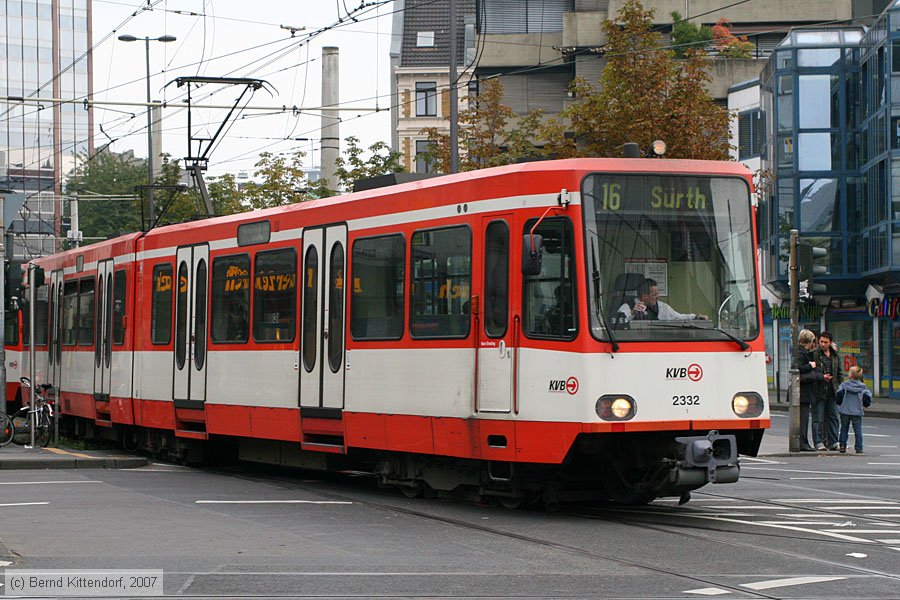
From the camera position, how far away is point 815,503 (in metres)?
14.6

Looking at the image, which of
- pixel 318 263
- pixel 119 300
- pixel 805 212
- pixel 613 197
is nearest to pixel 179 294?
pixel 119 300

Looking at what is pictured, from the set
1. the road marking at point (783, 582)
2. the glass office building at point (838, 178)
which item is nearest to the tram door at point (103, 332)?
the road marking at point (783, 582)

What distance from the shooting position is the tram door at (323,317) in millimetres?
15656

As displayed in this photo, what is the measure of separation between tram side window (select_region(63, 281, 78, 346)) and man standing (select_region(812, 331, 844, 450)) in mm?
11864

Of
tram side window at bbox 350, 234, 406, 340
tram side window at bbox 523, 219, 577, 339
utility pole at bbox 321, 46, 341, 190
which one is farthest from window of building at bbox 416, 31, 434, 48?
tram side window at bbox 523, 219, 577, 339

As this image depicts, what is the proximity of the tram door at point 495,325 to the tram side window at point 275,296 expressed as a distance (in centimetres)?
Answer: 371

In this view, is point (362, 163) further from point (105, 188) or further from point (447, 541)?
point (105, 188)

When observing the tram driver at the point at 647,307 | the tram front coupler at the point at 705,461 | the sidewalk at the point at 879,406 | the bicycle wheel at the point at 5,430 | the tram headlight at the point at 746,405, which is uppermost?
the tram driver at the point at 647,307

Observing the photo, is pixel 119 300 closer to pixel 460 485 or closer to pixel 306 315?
pixel 306 315

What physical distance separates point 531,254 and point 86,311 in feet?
42.9

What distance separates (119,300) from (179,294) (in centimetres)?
274

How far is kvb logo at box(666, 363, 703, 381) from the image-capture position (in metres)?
12.7

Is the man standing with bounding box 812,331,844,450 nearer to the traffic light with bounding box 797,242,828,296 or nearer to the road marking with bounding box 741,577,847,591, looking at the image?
the traffic light with bounding box 797,242,828,296

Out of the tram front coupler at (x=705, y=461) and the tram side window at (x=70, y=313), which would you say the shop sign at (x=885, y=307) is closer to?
the tram side window at (x=70, y=313)
